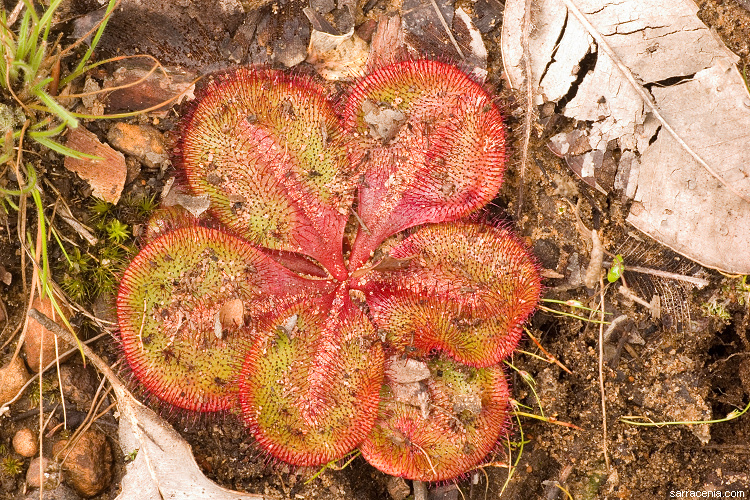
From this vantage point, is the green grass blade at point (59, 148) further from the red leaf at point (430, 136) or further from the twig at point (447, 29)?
the twig at point (447, 29)

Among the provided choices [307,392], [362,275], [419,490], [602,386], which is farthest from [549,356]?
[307,392]

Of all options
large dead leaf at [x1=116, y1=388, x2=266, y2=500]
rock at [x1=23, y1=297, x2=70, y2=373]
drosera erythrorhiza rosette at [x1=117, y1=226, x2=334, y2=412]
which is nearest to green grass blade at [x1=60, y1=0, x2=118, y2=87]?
drosera erythrorhiza rosette at [x1=117, y1=226, x2=334, y2=412]

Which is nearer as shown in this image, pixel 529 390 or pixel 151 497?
pixel 151 497

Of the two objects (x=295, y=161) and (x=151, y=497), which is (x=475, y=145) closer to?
(x=295, y=161)

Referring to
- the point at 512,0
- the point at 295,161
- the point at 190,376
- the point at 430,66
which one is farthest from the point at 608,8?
the point at 190,376

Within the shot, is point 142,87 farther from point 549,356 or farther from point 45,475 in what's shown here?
point 549,356
